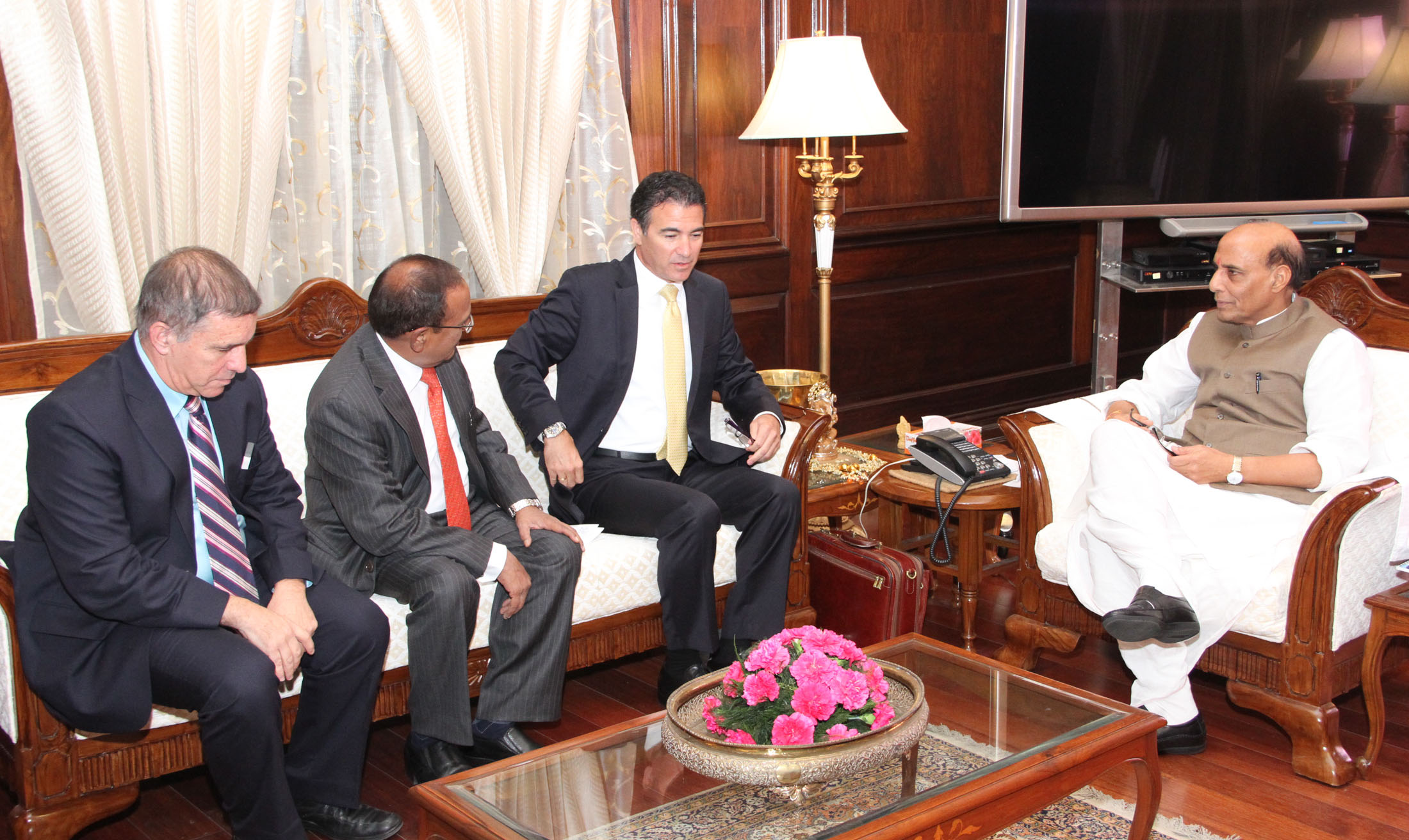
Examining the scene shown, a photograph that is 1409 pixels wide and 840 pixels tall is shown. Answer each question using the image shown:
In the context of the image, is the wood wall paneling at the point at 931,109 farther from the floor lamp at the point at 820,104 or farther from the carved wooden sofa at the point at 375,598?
the carved wooden sofa at the point at 375,598

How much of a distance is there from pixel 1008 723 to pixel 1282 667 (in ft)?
2.82

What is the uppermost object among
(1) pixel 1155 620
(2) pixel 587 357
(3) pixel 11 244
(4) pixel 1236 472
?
(3) pixel 11 244

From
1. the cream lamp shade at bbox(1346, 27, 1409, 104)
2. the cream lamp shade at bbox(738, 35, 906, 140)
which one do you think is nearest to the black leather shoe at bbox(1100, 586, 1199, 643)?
the cream lamp shade at bbox(738, 35, 906, 140)

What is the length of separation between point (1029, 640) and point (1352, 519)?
2.76ft

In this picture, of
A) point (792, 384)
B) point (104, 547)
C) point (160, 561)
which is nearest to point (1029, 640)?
point (792, 384)

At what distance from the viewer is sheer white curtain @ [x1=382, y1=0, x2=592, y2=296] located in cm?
333

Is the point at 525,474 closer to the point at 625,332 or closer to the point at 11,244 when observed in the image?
the point at 625,332

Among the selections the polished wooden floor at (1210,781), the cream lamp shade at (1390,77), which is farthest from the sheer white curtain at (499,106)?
the cream lamp shade at (1390,77)

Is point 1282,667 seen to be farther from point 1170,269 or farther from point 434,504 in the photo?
point 1170,269

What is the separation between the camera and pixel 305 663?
2.32 meters

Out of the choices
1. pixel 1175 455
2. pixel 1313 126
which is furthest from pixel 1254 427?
pixel 1313 126

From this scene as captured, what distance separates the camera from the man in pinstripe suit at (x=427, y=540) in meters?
2.48

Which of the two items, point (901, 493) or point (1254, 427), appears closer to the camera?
point (1254, 427)

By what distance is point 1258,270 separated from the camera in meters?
2.83
